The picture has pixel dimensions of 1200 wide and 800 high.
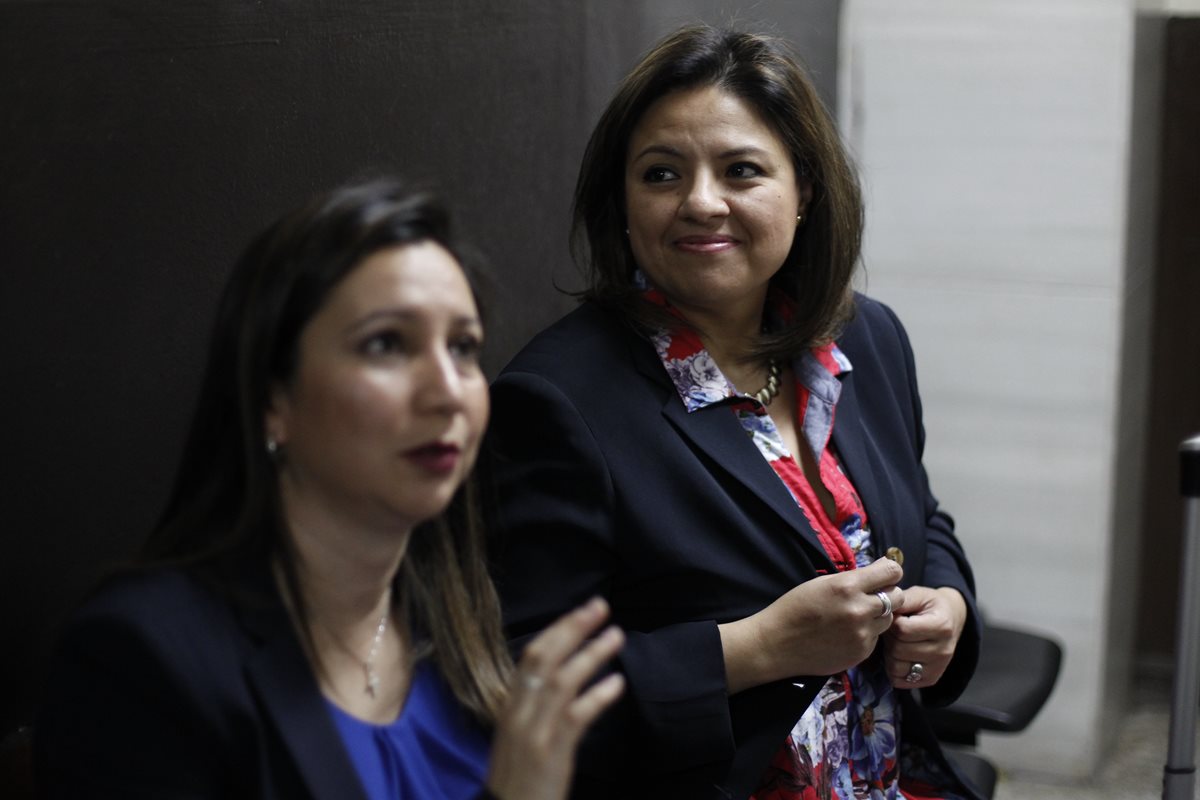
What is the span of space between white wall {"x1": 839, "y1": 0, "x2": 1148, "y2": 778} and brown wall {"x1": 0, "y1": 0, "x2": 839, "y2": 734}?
182 cm

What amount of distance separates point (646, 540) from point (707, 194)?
1.48 feet

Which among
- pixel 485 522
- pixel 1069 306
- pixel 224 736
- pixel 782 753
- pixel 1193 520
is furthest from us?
pixel 1069 306

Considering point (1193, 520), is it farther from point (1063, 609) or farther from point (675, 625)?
point (1063, 609)

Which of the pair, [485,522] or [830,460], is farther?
[830,460]

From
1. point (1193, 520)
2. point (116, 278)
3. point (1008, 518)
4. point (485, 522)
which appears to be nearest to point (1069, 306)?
point (1008, 518)

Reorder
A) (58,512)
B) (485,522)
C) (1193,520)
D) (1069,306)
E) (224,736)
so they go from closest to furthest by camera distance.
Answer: (224,736) → (58,512) → (485,522) → (1193,520) → (1069,306)

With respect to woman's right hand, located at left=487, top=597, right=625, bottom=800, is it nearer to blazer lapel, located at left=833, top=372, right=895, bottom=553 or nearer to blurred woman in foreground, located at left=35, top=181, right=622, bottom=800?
blurred woman in foreground, located at left=35, top=181, right=622, bottom=800

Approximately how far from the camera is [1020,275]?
3584mm

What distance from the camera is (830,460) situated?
2.06 metres

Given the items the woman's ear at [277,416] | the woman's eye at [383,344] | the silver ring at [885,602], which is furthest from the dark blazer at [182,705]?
the silver ring at [885,602]

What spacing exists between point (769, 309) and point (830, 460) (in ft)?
0.80

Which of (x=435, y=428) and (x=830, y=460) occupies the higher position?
(x=435, y=428)

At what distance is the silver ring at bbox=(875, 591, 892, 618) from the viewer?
72.3 inches

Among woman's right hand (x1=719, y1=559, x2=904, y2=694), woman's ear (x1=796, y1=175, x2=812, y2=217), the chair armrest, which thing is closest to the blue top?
woman's right hand (x1=719, y1=559, x2=904, y2=694)
